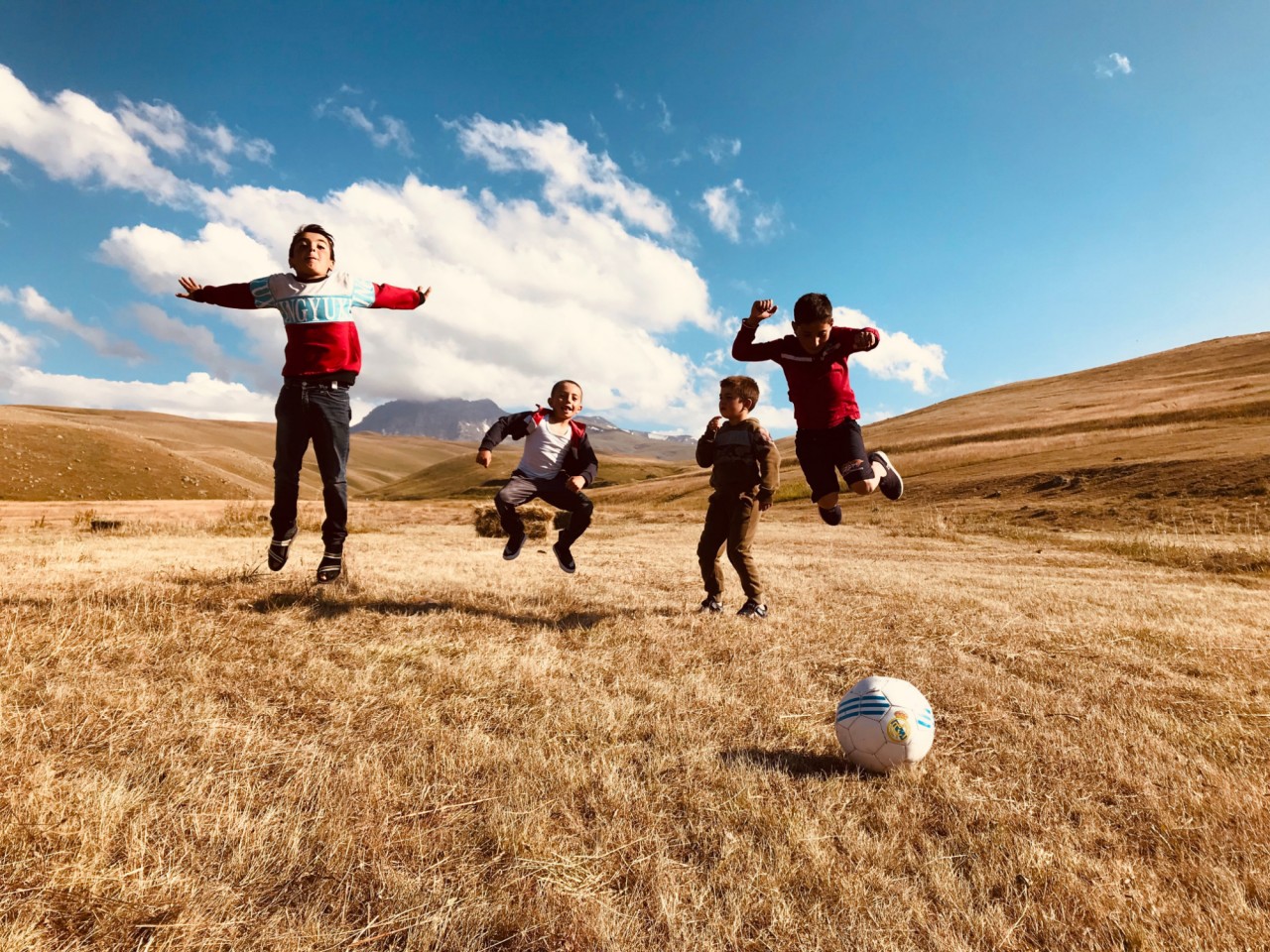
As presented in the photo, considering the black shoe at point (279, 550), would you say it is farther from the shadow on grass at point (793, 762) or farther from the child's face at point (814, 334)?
the child's face at point (814, 334)

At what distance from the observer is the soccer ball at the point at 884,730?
4039 millimetres

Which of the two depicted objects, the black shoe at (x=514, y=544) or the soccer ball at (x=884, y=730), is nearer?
the soccer ball at (x=884, y=730)

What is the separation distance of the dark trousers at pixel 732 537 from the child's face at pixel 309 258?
211 inches

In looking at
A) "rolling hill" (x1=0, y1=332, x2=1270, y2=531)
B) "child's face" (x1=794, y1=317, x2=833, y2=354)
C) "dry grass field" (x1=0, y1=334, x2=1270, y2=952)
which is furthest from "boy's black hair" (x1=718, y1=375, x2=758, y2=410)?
"rolling hill" (x1=0, y1=332, x2=1270, y2=531)

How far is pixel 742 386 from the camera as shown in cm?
848

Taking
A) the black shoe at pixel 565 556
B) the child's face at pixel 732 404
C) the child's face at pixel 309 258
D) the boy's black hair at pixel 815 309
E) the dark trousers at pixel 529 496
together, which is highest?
the child's face at pixel 309 258

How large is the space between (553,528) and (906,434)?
2745 inches

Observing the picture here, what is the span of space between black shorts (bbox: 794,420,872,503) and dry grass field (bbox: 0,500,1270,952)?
188 cm

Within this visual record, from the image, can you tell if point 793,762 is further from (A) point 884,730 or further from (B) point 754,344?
(B) point 754,344

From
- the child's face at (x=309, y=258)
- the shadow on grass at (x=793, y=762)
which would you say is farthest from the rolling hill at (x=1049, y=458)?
the child's face at (x=309, y=258)

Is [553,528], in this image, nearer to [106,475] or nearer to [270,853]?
[270,853]

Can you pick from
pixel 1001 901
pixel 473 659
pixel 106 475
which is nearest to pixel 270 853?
pixel 473 659

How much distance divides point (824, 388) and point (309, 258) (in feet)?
20.1

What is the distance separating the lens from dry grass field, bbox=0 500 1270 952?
8.16 feet
